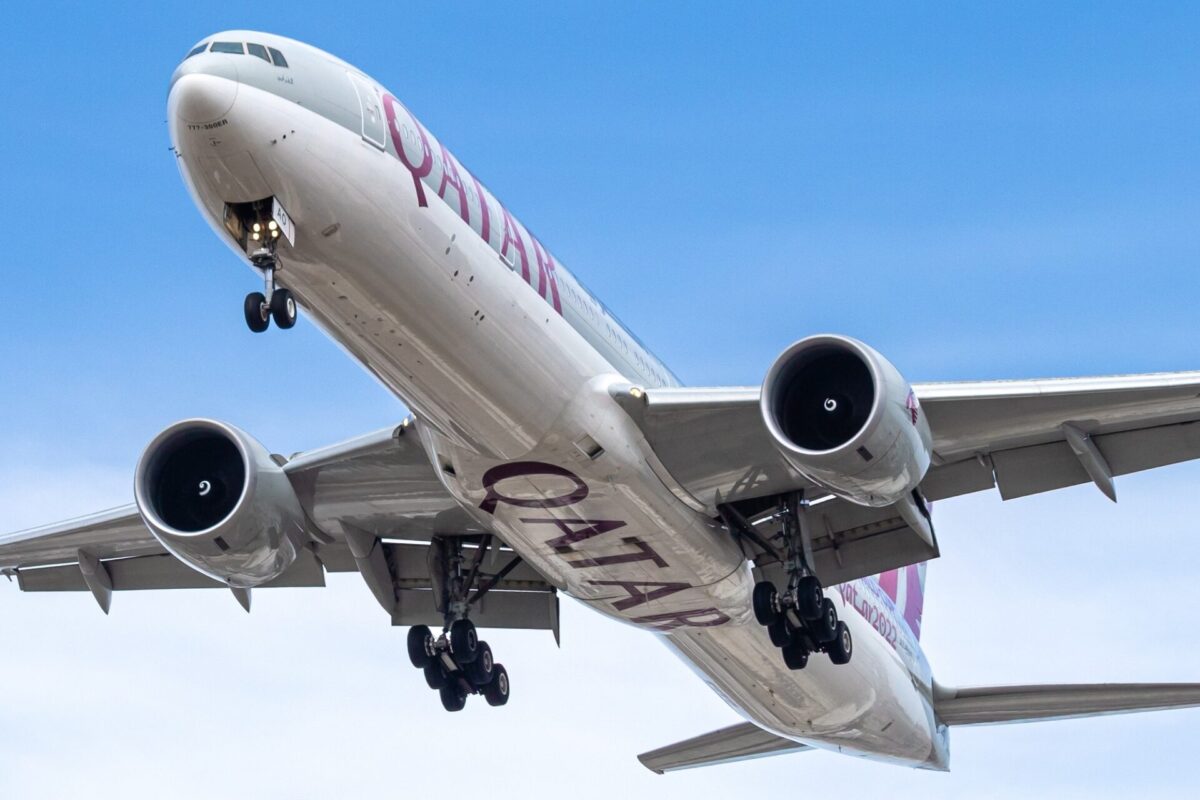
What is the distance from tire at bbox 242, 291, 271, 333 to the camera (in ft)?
49.4

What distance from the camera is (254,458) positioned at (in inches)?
780

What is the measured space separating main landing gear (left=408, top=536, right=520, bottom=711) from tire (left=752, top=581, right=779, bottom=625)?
3.14m

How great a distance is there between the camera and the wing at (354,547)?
20000mm

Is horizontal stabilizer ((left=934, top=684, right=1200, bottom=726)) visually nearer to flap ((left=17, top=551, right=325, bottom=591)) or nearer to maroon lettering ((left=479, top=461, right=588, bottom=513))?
maroon lettering ((left=479, top=461, right=588, bottom=513))

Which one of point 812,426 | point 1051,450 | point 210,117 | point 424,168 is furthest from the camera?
point 1051,450

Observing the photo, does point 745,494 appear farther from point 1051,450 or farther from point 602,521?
point 1051,450

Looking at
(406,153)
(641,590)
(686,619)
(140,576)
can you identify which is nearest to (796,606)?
(686,619)

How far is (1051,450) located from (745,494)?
11.5 ft

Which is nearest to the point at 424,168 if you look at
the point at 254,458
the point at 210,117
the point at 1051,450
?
the point at 210,117

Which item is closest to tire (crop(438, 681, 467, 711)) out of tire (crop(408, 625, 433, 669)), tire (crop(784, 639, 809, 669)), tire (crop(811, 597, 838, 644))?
tire (crop(408, 625, 433, 669))

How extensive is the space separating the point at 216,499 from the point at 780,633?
22.3 feet

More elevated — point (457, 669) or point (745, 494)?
point (745, 494)

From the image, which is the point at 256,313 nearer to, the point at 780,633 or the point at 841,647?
the point at 780,633

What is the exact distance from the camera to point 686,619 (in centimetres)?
2069
